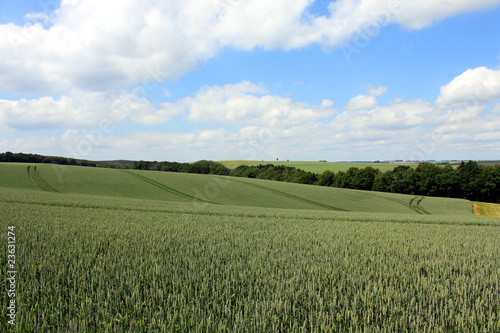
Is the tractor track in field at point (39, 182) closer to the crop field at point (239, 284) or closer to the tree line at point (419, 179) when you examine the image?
the crop field at point (239, 284)

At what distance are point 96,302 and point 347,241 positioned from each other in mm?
8378

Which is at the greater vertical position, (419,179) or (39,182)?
(419,179)

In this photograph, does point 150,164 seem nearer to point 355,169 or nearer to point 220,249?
point 355,169

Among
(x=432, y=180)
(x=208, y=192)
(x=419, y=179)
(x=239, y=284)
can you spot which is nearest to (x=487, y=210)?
(x=432, y=180)

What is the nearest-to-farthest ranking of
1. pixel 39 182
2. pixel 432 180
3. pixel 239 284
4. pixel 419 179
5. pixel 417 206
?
pixel 239 284 → pixel 39 182 → pixel 417 206 → pixel 432 180 → pixel 419 179

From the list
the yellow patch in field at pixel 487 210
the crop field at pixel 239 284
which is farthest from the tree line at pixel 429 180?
the crop field at pixel 239 284

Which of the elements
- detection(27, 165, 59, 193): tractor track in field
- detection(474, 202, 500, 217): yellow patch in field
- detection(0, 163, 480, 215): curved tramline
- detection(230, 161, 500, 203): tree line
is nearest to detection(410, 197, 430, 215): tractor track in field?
detection(0, 163, 480, 215): curved tramline

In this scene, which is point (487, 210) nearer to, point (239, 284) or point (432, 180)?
point (432, 180)

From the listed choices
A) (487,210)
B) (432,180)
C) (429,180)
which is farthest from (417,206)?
(432,180)

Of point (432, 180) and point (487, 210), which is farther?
point (432, 180)

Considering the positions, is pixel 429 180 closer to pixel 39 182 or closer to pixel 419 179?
pixel 419 179

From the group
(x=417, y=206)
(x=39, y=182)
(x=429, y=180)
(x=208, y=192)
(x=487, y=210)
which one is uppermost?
(x=429, y=180)

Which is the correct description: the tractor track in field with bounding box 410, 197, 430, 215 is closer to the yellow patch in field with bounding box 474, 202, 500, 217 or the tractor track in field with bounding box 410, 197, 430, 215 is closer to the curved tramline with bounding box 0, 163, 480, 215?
the curved tramline with bounding box 0, 163, 480, 215

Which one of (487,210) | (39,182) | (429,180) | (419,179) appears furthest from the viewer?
(419,179)
